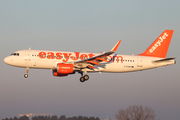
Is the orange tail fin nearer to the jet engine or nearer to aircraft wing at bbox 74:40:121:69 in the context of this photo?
aircraft wing at bbox 74:40:121:69

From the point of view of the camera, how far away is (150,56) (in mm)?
53938

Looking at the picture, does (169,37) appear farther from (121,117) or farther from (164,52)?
(121,117)

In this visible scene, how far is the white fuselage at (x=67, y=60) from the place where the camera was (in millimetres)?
46875

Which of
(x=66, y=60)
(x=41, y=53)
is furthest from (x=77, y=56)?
(x=41, y=53)

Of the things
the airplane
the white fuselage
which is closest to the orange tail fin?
the airplane

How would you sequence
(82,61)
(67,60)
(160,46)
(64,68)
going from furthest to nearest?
1. (160,46)
2. (67,60)
3. (82,61)
4. (64,68)

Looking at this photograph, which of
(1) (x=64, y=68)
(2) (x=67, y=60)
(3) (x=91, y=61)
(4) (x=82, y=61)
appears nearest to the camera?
(1) (x=64, y=68)

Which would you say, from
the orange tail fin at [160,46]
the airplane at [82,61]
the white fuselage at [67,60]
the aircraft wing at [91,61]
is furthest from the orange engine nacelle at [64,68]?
the orange tail fin at [160,46]

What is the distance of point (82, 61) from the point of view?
4653 centimetres

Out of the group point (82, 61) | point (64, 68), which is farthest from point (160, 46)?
point (64, 68)

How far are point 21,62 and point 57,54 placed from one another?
5924 millimetres

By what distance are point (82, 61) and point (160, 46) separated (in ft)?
56.5

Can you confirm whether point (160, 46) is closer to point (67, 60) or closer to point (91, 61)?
point (91, 61)

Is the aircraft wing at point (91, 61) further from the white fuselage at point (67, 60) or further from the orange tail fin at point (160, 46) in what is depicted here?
the orange tail fin at point (160, 46)
